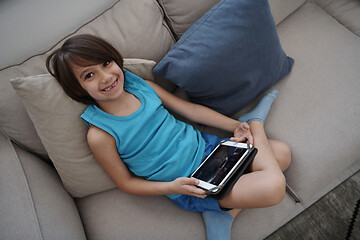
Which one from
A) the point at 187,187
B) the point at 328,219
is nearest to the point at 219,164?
the point at 187,187

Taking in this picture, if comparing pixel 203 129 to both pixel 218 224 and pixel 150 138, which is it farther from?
pixel 218 224

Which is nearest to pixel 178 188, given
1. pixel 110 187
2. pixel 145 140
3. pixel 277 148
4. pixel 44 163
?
pixel 145 140

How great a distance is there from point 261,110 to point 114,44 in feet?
2.38

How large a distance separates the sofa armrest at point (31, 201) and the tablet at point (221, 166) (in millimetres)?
504

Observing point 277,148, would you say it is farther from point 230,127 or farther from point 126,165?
point 126,165

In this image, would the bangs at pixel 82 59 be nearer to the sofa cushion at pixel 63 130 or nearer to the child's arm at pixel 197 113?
the sofa cushion at pixel 63 130

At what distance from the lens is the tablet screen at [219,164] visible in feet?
2.60

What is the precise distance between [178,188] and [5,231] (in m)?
0.55

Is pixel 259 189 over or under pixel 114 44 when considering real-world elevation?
under

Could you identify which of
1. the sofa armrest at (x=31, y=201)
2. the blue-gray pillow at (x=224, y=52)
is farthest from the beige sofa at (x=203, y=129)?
the blue-gray pillow at (x=224, y=52)

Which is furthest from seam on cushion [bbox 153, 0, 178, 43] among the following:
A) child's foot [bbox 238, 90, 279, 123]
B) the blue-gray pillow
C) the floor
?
the floor

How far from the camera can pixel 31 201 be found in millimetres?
792

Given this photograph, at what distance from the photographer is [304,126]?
107cm

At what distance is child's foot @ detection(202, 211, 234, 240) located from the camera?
0.87 m
